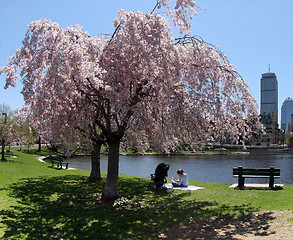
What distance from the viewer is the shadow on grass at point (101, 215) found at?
7641 mm

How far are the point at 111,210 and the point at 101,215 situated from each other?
745mm

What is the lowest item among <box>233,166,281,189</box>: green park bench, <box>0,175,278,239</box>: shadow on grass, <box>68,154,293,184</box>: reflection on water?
<box>68,154,293,184</box>: reflection on water

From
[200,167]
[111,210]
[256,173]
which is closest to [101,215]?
[111,210]

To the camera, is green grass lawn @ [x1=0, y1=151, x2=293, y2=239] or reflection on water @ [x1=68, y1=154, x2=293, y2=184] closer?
green grass lawn @ [x1=0, y1=151, x2=293, y2=239]

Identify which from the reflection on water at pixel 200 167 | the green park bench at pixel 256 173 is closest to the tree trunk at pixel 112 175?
the green park bench at pixel 256 173

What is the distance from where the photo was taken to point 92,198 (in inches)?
480

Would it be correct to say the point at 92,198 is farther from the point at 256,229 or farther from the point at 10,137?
the point at 10,137

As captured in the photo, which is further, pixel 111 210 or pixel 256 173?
pixel 256 173

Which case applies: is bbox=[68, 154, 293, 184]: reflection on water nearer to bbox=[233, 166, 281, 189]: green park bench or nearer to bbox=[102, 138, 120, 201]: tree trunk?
bbox=[233, 166, 281, 189]: green park bench

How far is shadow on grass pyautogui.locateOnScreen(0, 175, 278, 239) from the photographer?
764 cm

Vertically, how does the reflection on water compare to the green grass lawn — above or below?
below

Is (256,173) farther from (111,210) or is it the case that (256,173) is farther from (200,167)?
(200,167)

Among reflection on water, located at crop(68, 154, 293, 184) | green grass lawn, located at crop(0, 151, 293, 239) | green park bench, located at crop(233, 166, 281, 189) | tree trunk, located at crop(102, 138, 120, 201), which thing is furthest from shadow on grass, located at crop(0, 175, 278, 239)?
reflection on water, located at crop(68, 154, 293, 184)

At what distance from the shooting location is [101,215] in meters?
9.40
